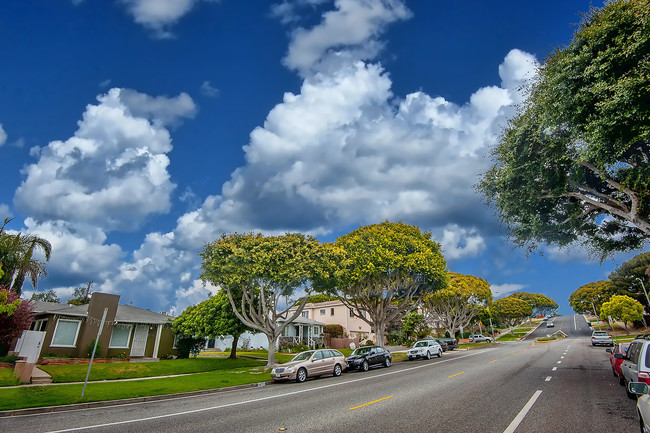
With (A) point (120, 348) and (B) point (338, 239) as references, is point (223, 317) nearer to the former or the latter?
(A) point (120, 348)

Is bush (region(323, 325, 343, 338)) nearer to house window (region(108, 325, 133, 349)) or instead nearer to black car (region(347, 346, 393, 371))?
black car (region(347, 346, 393, 371))

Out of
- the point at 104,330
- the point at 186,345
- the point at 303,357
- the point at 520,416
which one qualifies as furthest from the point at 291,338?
the point at 520,416

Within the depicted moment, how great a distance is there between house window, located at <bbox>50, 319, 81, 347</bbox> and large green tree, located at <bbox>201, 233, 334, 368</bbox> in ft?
36.0

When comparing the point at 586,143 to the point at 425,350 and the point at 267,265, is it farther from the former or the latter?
the point at 425,350

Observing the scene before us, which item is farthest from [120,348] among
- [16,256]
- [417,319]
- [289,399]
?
[417,319]

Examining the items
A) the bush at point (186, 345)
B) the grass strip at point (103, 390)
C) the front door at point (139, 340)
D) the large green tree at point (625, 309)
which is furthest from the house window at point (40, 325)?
the large green tree at point (625, 309)

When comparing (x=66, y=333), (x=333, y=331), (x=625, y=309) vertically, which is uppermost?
(x=625, y=309)

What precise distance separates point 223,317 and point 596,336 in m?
43.5

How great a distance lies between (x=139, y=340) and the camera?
30.0 metres

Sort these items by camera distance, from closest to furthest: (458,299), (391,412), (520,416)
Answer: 1. (520,416)
2. (391,412)
3. (458,299)

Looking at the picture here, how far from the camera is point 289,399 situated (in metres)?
12.4

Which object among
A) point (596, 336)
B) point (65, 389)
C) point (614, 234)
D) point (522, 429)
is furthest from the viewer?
point (596, 336)

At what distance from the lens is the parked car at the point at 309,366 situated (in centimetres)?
1812

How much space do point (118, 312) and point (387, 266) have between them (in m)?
23.5
